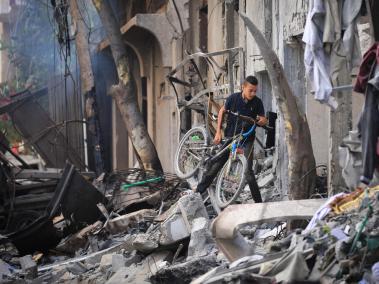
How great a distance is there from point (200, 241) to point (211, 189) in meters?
2.60

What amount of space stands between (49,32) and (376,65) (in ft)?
64.2

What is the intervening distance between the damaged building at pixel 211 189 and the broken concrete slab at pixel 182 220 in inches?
0.9

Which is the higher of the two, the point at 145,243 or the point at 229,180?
the point at 229,180

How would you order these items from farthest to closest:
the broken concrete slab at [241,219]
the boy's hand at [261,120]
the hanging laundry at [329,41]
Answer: the boy's hand at [261,120] → the hanging laundry at [329,41] → the broken concrete slab at [241,219]

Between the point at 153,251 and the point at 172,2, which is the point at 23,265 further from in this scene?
the point at 172,2

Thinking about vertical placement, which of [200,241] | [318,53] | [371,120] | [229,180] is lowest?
[200,241]

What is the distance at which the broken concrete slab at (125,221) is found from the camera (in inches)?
451

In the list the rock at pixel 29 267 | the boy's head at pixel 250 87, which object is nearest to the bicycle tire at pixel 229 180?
the boy's head at pixel 250 87

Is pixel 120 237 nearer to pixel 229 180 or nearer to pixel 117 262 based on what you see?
pixel 229 180

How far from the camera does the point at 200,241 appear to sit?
8922mm

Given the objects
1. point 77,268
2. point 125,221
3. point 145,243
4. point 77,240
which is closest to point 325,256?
point 145,243

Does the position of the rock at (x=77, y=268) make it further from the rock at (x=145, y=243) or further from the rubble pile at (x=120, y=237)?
the rock at (x=145, y=243)

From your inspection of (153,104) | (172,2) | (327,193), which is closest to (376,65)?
(327,193)

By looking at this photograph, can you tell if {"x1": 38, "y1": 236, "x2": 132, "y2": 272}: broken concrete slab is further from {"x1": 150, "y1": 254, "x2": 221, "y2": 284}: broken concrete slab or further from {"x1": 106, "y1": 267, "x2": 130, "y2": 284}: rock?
{"x1": 150, "y1": 254, "x2": 221, "y2": 284}: broken concrete slab
